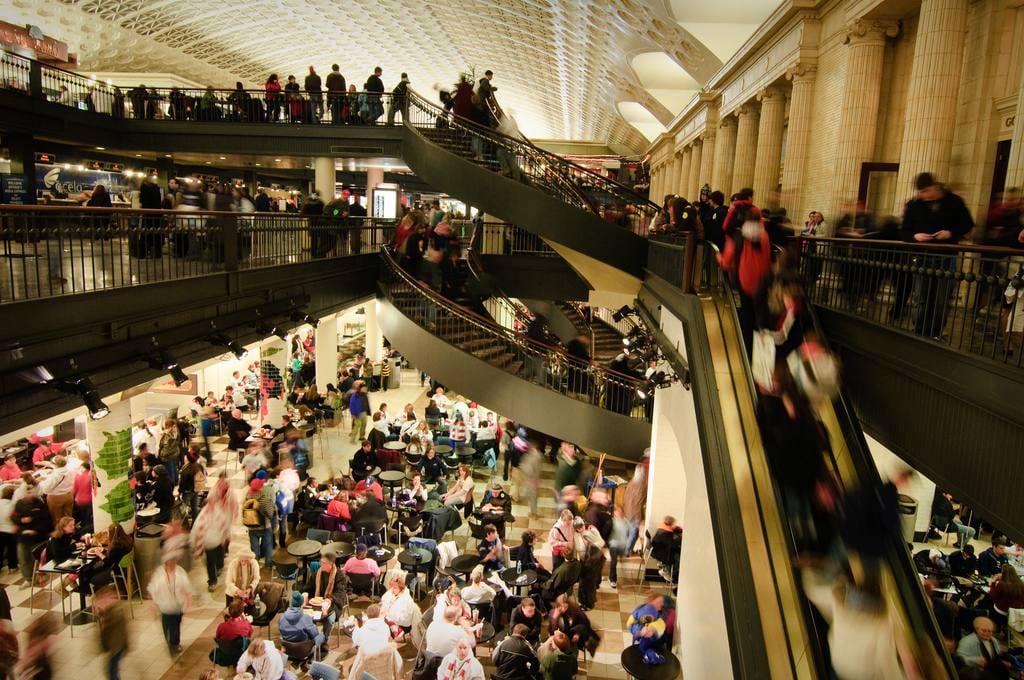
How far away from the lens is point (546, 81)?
40.2 meters

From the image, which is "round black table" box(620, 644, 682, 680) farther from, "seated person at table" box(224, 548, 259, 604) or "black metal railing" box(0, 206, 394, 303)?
"black metal railing" box(0, 206, 394, 303)

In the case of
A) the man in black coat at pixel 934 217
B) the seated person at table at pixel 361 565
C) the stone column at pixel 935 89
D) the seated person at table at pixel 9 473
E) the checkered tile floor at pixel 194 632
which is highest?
the stone column at pixel 935 89

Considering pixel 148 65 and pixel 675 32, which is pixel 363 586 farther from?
pixel 148 65

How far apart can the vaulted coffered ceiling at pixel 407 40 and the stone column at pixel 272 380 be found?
1428 centimetres

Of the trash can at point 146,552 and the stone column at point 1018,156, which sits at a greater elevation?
the stone column at point 1018,156

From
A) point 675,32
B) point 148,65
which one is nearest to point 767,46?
point 675,32

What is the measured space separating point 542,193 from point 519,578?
729 centimetres

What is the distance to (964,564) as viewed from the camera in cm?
993

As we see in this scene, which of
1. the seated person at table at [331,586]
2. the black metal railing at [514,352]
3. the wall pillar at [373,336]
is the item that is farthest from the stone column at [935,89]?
the wall pillar at [373,336]

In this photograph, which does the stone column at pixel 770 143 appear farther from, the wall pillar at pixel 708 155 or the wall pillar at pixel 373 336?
the wall pillar at pixel 373 336

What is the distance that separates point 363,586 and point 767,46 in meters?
14.5

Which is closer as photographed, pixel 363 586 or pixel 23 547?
pixel 363 586

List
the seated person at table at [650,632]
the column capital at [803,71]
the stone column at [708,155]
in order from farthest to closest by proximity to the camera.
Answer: the stone column at [708,155] < the column capital at [803,71] < the seated person at table at [650,632]

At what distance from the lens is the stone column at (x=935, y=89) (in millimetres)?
8664
